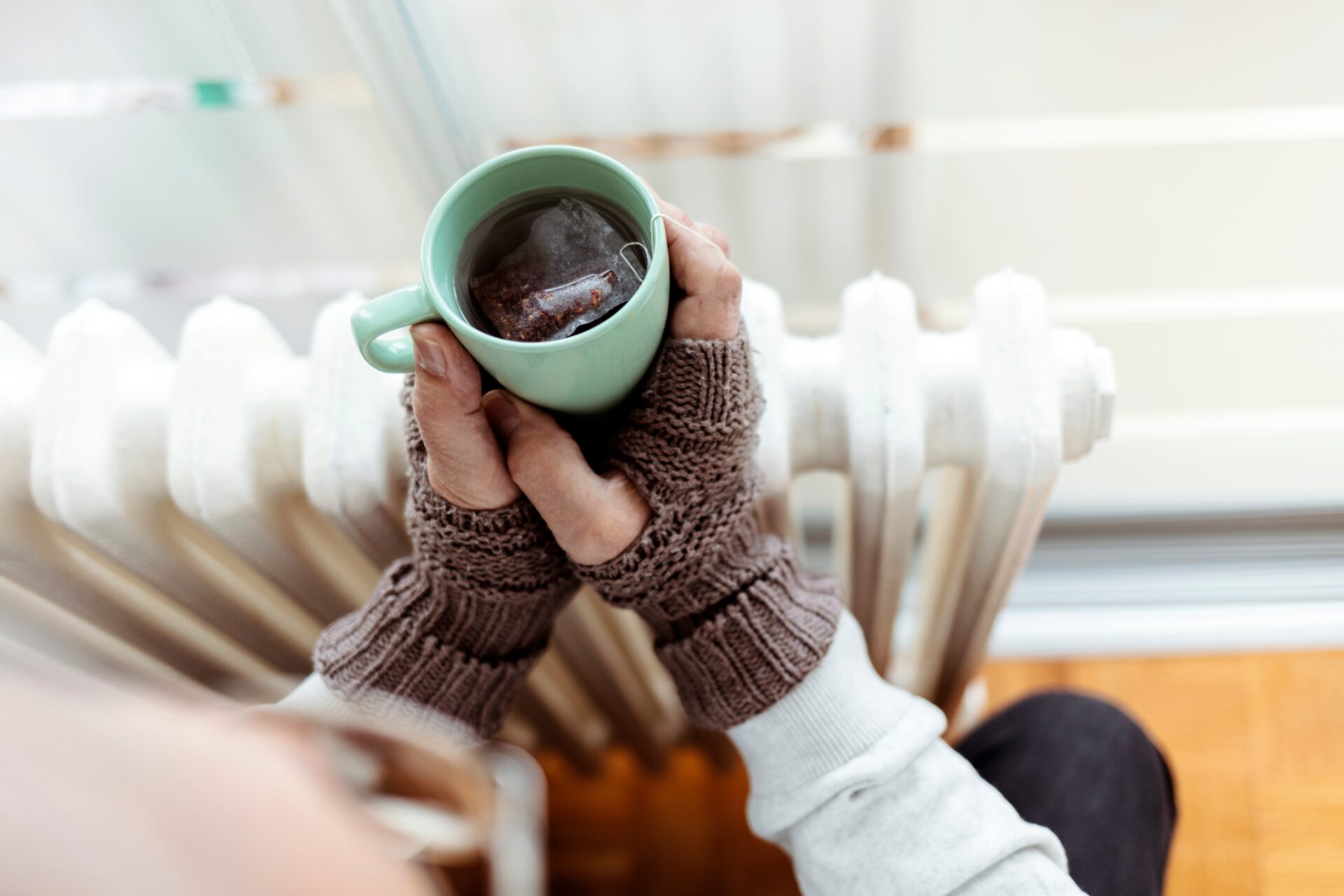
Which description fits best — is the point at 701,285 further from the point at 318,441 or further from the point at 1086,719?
the point at 1086,719

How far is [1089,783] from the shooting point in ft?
1.96

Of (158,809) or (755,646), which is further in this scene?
(755,646)

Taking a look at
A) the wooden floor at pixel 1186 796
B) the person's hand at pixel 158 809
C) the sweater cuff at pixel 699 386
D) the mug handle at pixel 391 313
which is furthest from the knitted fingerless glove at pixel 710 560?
the wooden floor at pixel 1186 796

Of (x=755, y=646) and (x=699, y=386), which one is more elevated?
(x=699, y=386)

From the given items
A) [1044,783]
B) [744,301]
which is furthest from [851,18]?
[1044,783]

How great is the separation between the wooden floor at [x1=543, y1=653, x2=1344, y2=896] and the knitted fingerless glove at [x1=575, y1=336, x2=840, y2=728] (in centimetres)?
55

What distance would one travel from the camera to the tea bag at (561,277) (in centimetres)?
34

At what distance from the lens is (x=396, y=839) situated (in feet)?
0.77

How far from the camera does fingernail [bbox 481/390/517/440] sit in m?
0.39

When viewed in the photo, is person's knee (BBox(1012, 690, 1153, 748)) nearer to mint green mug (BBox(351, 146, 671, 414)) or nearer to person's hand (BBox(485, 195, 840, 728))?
person's hand (BBox(485, 195, 840, 728))

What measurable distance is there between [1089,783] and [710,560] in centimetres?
35

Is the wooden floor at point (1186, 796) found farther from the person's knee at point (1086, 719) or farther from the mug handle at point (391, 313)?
the mug handle at point (391, 313)

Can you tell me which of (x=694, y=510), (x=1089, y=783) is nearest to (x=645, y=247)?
(x=694, y=510)

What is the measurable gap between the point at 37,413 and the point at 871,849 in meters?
0.53
